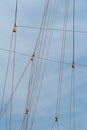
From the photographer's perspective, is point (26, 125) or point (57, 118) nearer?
point (26, 125)

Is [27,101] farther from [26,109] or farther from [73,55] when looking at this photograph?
[73,55]

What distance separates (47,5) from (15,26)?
158cm

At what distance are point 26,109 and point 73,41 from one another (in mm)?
3836

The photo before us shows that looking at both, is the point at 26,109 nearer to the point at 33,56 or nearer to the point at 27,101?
the point at 27,101

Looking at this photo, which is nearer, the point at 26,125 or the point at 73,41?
the point at 26,125

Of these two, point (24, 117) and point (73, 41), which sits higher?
point (73, 41)

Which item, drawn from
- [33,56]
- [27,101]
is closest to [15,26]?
[33,56]

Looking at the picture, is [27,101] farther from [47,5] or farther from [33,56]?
[47,5]

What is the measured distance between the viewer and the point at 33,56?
2206 centimetres

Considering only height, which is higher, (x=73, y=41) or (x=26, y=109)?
(x=73, y=41)

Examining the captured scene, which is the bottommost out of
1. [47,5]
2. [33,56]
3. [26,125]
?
[26,125]

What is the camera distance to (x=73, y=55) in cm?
2348

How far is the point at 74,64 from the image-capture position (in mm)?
24234

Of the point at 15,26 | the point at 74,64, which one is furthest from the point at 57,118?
the point at 15,26
